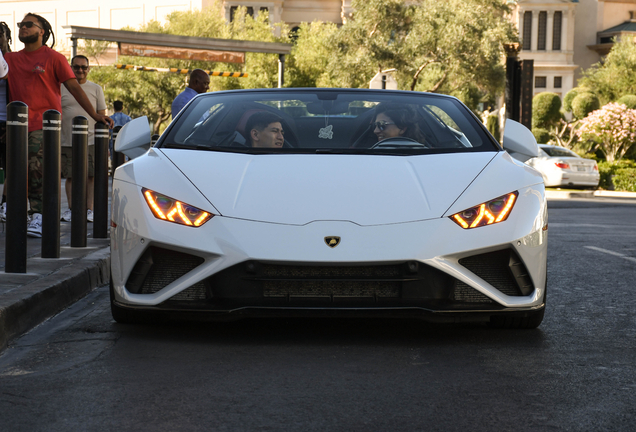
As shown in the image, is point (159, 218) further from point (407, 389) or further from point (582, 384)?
point (582, 384)

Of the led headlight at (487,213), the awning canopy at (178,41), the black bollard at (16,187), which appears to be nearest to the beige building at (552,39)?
the awning canopy at (178,41)

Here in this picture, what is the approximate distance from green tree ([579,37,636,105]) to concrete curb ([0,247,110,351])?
5504 cm

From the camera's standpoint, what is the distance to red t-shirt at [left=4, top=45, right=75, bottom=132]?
7902 millimetres

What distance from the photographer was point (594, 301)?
580 centimetres

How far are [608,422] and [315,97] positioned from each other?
2802 mm

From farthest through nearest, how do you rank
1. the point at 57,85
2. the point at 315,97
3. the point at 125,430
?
the point at 57,85, the point at 315,97, the point at 125,430

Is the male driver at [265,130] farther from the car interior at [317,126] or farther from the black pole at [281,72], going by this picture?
the black pole at [281,72]

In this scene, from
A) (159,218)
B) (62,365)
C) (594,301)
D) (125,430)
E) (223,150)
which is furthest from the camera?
(594,301)

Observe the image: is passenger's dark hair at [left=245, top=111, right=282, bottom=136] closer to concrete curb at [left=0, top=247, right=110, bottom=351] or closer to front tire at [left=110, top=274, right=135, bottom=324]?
front tire at [left=110, top=274, right=135, bottom=324]

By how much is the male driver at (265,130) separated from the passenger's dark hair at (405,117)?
558mm

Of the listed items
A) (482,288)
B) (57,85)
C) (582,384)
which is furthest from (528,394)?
(57,85)

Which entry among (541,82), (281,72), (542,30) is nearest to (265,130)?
(281,72)

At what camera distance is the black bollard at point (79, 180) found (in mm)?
7090

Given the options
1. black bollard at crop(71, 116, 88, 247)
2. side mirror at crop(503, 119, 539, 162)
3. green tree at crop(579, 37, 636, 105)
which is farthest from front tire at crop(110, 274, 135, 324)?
green tree at crop(579, 37, 636, 105)
